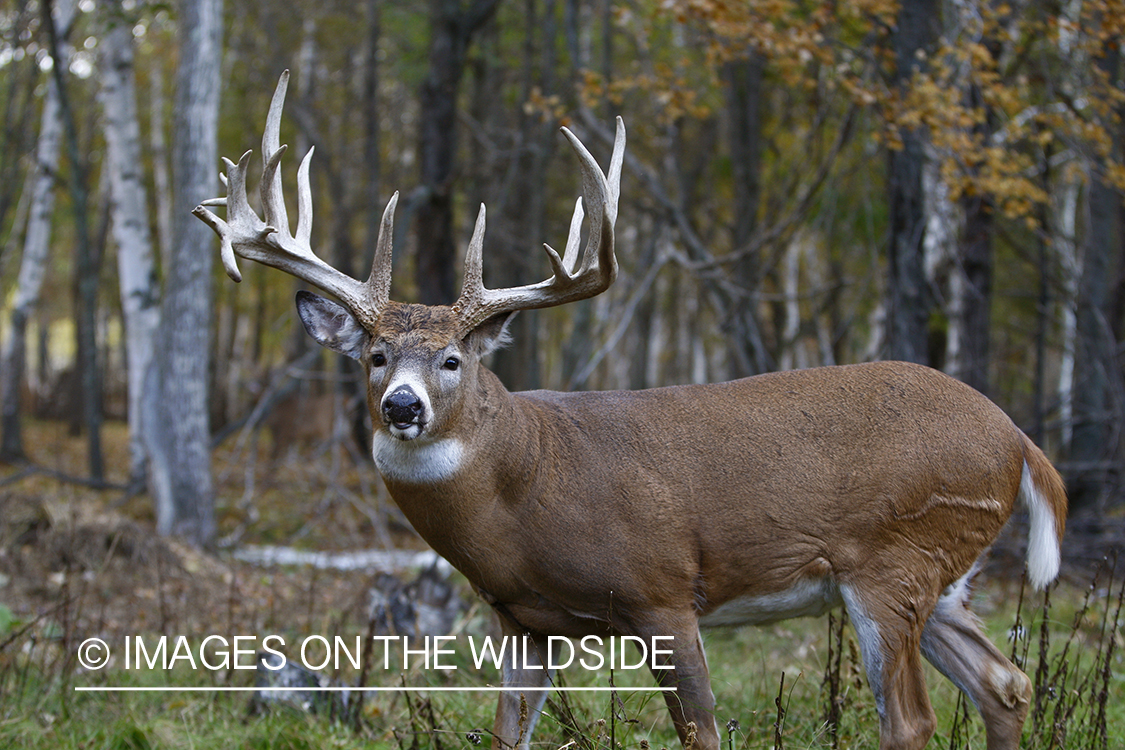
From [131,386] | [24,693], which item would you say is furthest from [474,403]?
[131,386]

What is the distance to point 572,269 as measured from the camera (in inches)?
147

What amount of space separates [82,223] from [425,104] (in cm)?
406

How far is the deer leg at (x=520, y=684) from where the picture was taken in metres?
3.84

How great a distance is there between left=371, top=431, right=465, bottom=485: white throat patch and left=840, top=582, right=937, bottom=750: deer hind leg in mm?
1468

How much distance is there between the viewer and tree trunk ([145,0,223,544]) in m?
8.50

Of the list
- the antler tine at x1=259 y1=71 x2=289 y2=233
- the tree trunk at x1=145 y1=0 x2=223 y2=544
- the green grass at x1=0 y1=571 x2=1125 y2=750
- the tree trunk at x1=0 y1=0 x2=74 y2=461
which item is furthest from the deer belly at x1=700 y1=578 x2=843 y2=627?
the tree trunk at x1=0 y1=0 x2=74 y2=461

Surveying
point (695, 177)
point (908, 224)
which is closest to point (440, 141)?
point (908, 224)

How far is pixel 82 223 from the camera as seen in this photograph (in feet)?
37.7

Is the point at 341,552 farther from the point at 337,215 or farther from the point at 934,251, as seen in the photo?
the point at 337,215

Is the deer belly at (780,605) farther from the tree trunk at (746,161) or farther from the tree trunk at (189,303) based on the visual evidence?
the tree trunk at (746,161)

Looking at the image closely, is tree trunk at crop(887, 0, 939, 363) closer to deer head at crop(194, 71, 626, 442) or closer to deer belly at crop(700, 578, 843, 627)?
deer belly at crop(700, 578, 843, 627)

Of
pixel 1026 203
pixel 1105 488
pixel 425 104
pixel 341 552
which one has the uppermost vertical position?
pixel 425 104

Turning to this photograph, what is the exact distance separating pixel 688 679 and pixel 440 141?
871 centimetres

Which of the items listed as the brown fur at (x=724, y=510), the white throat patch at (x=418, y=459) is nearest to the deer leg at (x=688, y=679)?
the brown fur at (x=724, y=510)
